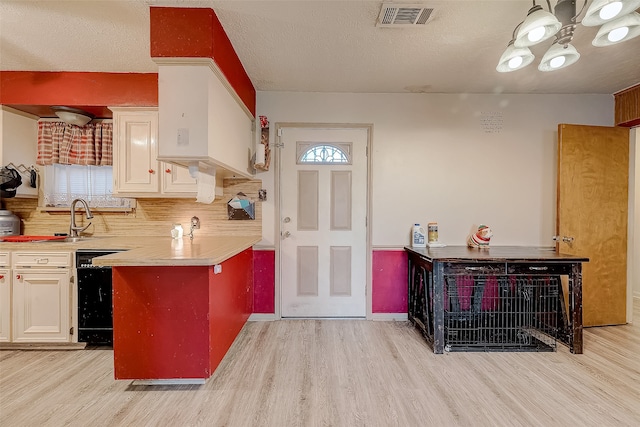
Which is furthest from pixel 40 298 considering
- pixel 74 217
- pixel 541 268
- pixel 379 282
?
pixel 541 268

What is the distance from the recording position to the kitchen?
3.37 meters

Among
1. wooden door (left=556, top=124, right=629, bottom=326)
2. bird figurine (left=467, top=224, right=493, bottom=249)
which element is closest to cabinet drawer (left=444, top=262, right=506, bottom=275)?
bird figurine (left=467, top=224, right=493, bottom=249)

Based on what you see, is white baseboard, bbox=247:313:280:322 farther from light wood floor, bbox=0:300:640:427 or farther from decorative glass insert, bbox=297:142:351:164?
decorative glass insert, bbox=297:142:351:164

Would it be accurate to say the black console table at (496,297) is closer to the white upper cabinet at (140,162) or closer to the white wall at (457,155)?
the white wall at (457,155)

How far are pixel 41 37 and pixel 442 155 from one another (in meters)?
3.71

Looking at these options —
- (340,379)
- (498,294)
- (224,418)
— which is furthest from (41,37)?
(498,294)

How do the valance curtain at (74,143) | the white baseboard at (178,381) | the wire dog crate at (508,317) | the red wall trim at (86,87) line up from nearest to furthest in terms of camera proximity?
1. the white baseboard at (178,381)
2. the wire dog crate at (508,317)
3. the red wall trim at (86,87)
4. the valance curtain at (74,143)

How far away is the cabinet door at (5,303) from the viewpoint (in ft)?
8.64

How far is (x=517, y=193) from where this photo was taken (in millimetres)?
3393

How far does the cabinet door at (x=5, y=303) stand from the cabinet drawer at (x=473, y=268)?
378 centimetres

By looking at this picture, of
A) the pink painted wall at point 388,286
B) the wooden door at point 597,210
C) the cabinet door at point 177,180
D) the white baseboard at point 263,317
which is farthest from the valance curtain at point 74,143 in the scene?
the wooden door at point 597,210

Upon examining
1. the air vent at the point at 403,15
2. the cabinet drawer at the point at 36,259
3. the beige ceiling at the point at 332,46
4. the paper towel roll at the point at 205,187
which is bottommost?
the cabinet drawer at the point at 36,259

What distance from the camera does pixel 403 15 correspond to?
203cm

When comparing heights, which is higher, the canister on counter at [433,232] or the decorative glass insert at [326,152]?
the decorative glass insert at [326,152]
